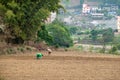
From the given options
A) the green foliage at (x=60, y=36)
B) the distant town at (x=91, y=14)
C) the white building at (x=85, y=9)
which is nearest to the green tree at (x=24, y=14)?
the green foliage at (x=60, y=36)

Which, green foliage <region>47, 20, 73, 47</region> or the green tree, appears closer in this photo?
the green tree

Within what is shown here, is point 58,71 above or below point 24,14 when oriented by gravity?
below

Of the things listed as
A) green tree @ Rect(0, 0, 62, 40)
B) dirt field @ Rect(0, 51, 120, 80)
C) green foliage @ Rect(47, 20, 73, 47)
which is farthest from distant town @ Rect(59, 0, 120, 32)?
dirt field @ Rect(0, 51, 120, 80)

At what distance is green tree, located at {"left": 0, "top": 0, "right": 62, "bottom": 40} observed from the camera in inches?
1133

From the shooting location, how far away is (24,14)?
30.0 m

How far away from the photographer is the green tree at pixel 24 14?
28766 millimetres

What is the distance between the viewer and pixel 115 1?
121 metres

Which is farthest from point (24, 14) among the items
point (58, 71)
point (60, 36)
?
point (60, 36)

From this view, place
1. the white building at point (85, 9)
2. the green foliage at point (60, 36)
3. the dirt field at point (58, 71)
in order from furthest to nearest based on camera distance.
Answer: the white building at point (85, 9) → the green foliage at point (60, 36) → the dirt field at point (58, 71)

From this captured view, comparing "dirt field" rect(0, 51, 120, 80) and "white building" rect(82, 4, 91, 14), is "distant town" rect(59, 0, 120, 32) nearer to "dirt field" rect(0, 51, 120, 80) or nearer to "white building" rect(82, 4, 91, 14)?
"white building" rect(82, 4, 91, 14)

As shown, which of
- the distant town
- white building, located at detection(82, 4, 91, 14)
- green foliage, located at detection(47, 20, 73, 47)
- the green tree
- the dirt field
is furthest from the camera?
white building, located at detection(82, 4, 91, 14)

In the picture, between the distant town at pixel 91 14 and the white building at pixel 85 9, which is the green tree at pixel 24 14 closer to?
the distant town at pixel 91 14

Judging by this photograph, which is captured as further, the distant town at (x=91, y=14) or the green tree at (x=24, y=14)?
the distant town at (x=91, y=14)

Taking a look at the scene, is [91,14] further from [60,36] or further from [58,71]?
[58,71]
